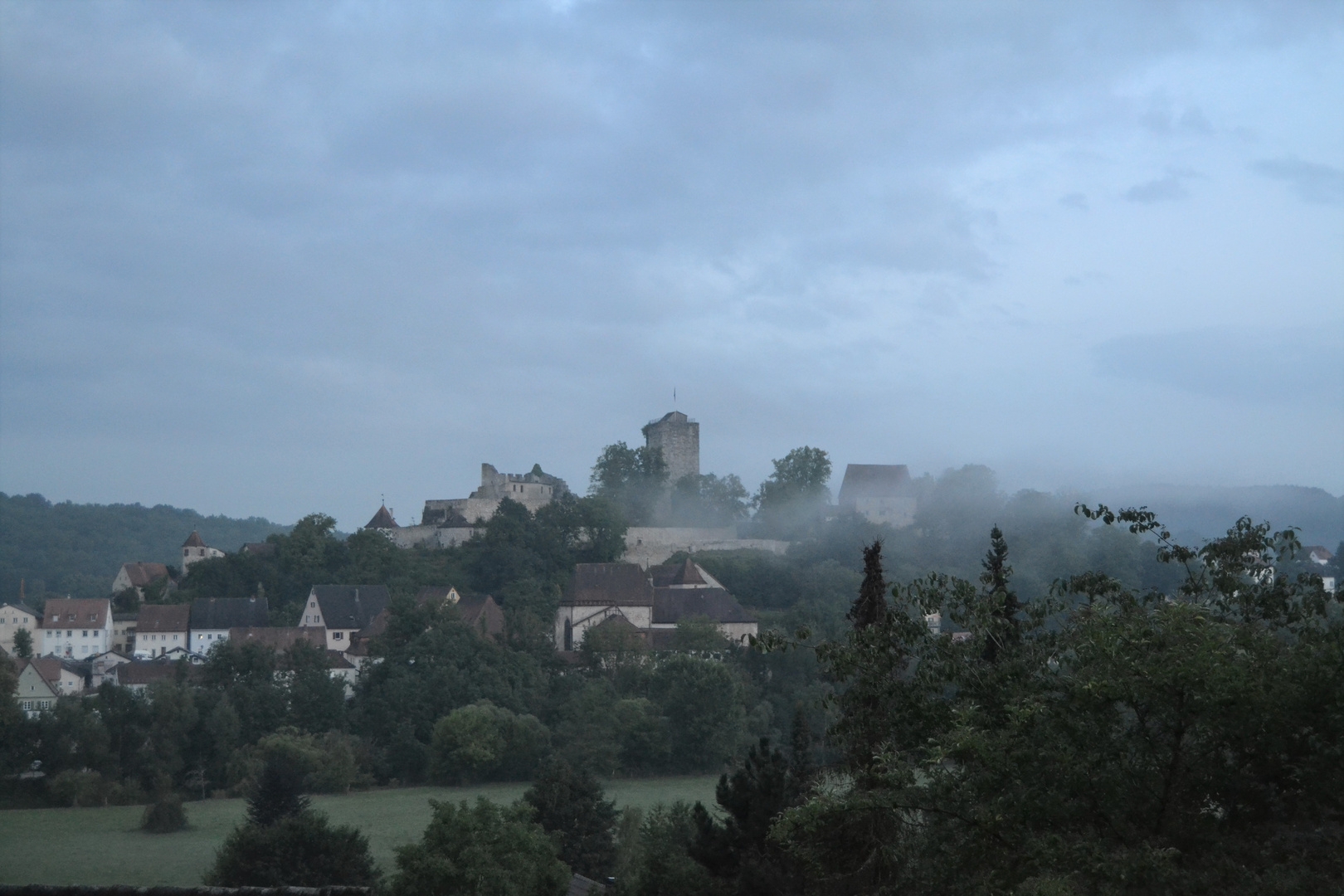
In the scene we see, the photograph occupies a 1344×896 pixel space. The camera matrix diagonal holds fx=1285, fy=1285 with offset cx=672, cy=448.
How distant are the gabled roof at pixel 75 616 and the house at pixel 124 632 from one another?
0.95 m

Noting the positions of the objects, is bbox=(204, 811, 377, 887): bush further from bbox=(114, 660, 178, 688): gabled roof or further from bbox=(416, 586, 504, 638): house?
bbox=(114, 660, 178, 688): gabled roof

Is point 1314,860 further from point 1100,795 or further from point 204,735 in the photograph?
point 204,735

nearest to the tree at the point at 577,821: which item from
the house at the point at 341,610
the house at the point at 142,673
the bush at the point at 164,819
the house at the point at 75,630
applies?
the bush at the point at 164,819

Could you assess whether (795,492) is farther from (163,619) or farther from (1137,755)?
(1137,755)

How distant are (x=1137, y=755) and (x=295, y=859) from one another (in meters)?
23.2

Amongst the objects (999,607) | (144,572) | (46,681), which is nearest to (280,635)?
(46,681)

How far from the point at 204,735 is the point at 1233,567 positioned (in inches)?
1878

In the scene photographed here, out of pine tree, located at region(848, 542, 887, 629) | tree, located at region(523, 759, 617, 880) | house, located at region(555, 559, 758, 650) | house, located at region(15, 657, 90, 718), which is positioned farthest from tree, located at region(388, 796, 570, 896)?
house, located at region(555, 559, 758, 650)

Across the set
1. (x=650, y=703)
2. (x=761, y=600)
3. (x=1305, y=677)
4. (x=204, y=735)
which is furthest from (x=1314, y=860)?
(x=761, y=600)

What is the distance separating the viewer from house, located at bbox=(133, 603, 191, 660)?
72500mm

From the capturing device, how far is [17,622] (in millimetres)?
77750

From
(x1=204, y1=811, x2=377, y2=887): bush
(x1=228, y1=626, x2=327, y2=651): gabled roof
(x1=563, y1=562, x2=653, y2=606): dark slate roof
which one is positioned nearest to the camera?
(x1=204, y1=811, x2=377, y2=887): bush

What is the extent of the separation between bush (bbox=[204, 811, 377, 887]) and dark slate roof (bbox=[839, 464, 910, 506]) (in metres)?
63.7

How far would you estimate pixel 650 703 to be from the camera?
54094mm
